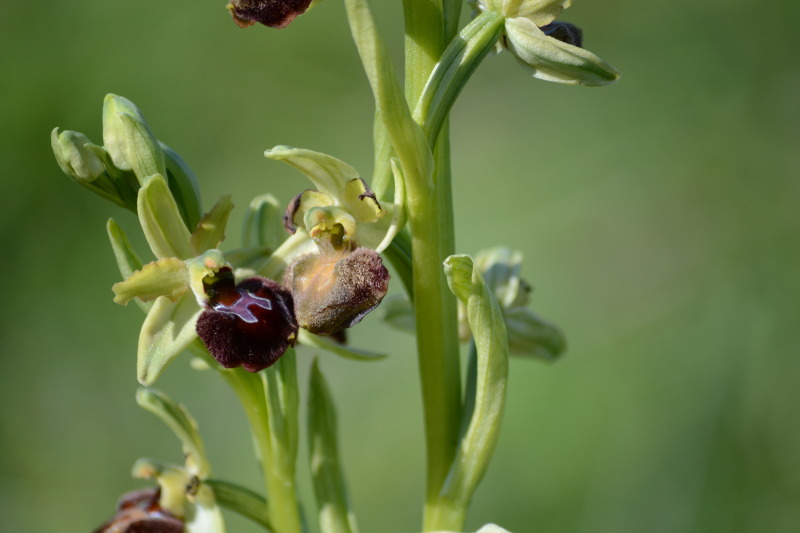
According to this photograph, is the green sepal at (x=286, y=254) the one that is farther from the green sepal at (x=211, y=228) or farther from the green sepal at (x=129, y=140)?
the green sepal at (x=129, y=140)

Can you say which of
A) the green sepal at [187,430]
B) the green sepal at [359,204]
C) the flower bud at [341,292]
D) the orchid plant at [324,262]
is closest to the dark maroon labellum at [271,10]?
the orchid plant at [324,262]

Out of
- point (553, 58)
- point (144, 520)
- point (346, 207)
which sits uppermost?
point (553, 58)

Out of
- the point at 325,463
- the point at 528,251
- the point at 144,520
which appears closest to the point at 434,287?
the point at 325,463

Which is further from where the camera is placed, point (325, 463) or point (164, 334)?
point (325, 463)

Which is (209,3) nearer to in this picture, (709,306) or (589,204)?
(589,204)

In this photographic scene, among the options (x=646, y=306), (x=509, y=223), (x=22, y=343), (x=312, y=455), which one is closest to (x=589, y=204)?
(x=509, y=223)

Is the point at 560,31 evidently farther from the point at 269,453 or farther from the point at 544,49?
the point at 269,453

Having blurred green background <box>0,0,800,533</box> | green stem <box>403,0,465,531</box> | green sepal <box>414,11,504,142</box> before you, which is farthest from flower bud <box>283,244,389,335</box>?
blurred green background <box>0,0,800,533</box>
